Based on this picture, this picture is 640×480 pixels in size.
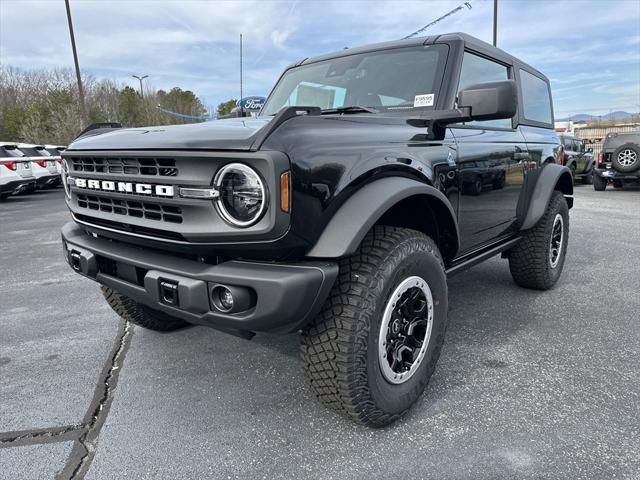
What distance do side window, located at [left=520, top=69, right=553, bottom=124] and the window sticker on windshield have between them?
1609 millimetres

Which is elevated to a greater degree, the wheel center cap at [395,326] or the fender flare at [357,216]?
the fender flare at [357,216]

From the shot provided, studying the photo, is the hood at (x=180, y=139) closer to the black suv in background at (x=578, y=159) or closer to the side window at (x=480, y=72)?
the side window at (x=480, y=72)

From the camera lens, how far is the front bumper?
5.45 ft

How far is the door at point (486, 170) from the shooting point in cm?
274

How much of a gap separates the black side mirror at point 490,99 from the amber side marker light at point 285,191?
1113 mm

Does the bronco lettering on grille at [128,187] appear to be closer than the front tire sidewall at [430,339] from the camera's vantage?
Yes

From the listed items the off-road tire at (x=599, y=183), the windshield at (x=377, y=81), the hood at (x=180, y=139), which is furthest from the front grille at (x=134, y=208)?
the off-road tire at (x=599, y=183)

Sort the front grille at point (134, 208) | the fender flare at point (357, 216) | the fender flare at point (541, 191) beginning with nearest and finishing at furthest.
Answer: the fender flare at point (357, 216) → the front grille at point (134, 208) → the fender flare at point (541, 191)

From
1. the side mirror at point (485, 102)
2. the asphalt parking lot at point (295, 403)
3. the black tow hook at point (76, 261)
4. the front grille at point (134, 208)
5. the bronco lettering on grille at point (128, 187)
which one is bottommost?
the asphalt parking lot at point (295, 403)

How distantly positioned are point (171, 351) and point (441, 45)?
253 cm

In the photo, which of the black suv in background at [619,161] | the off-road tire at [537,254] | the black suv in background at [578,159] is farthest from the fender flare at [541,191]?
the black suv in background at [619,161]

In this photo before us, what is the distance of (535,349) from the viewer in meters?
2.91

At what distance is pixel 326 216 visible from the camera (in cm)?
181

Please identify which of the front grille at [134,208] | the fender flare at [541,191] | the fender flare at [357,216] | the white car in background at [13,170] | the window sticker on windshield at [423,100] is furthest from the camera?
the white car in background at [13,170]
